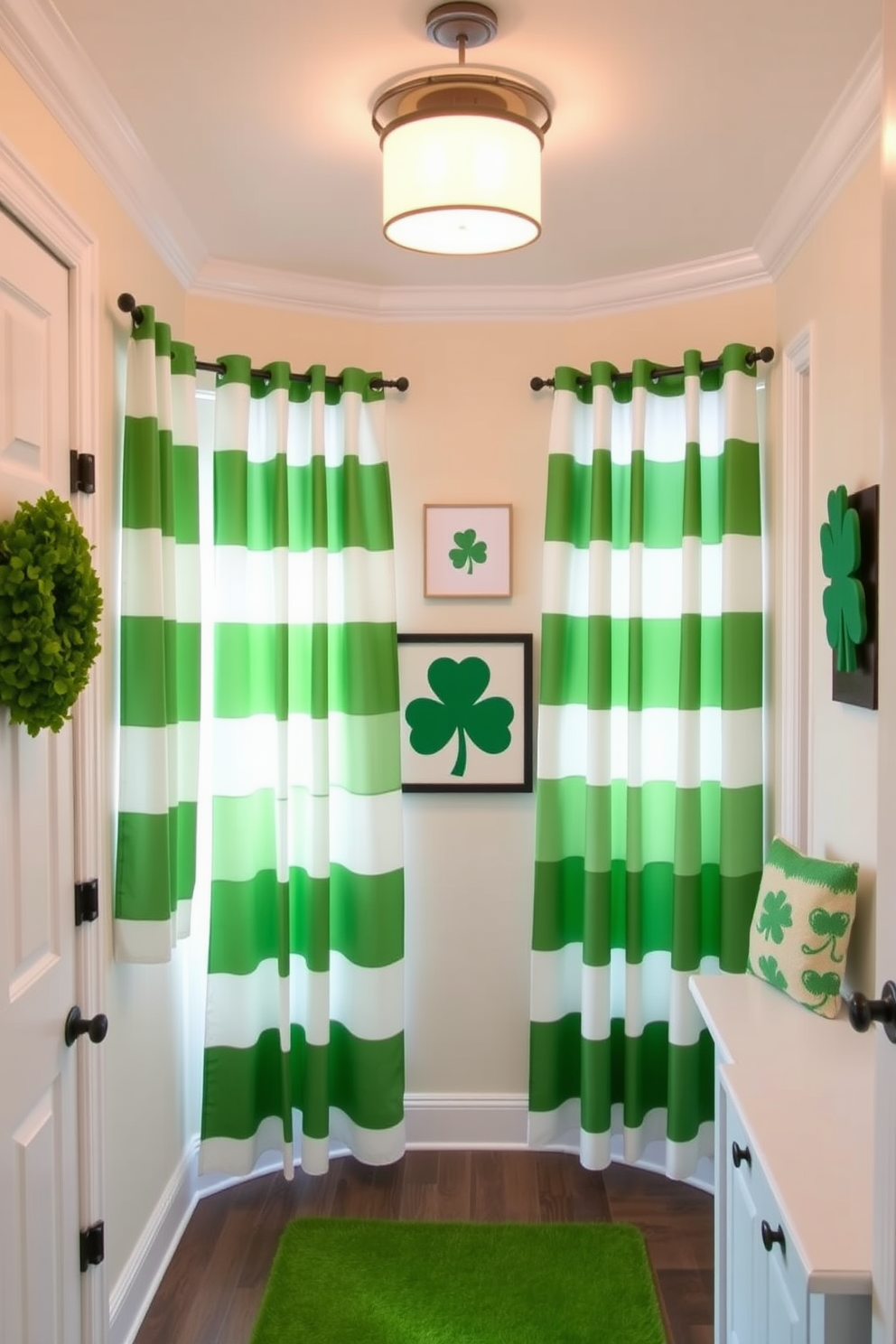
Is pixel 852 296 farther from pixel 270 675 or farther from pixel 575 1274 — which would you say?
pixel 575 1274

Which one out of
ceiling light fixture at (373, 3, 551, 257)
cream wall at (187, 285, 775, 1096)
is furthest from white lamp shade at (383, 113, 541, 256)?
cream wall at (187, 285, 775, 1096)

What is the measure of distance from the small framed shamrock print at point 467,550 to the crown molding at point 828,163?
1.03 metres

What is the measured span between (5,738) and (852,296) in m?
1.90

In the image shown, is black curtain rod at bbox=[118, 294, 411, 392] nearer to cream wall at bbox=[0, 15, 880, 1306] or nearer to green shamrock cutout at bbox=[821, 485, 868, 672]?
cream wall at bbox=[0, 15, 880, 1306]

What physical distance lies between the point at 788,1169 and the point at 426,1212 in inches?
63.9

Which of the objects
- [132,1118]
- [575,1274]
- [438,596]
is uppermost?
[438,596]

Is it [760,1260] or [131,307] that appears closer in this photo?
[760,1260]

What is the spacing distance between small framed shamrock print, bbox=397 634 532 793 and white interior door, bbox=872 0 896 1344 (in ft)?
6.30

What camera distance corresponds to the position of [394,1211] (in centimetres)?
286

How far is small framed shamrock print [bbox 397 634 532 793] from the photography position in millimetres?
3117

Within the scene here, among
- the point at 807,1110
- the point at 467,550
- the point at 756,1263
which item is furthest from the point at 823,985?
the point at 467,550

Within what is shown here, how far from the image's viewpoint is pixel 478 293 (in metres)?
3.04

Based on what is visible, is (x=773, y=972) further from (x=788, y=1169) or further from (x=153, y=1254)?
(x=153, y=1254)

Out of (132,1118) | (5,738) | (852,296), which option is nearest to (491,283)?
(852,296)
